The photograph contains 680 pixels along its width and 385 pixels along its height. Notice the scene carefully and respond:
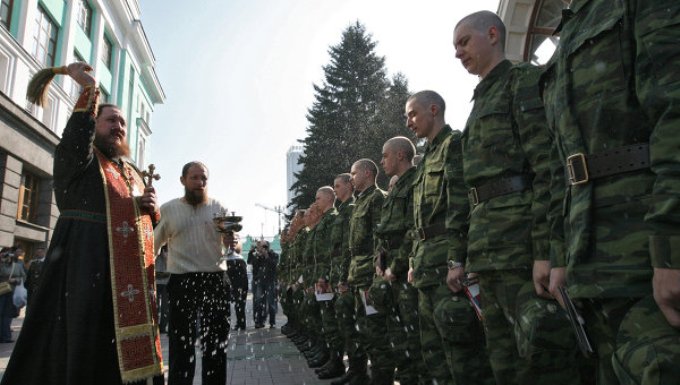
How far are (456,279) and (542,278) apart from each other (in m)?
1.00

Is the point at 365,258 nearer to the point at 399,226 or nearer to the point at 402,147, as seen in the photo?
the point at 399,226

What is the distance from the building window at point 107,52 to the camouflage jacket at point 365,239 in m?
25.6

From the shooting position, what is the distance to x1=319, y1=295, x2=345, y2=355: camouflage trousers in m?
6.91

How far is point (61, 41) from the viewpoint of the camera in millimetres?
20188

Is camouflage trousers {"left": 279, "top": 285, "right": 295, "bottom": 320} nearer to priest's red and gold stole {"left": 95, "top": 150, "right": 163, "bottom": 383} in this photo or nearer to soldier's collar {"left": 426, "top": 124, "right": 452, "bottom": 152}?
priest's red and gold stole {"left": 95, "top": 150, "right": 163, "bottom": 383}

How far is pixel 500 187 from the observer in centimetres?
273

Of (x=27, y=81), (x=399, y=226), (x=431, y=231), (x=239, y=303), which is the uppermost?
(x=27, y=81)

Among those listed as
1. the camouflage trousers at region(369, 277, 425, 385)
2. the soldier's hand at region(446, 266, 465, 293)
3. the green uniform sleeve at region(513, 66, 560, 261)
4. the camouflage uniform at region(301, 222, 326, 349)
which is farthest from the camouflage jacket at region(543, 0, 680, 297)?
the camouflage uniform at region(301, 222, 326, 349)

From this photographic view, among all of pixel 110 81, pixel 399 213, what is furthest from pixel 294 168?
pixel 399 213

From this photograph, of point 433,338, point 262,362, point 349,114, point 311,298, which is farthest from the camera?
point 349,114

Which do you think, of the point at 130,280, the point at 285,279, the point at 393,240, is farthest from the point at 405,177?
the point at 285,279

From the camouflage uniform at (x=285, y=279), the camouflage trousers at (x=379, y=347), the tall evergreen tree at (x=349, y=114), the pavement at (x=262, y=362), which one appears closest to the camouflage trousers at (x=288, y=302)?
the camouflage uniform at (x=285, y=279)

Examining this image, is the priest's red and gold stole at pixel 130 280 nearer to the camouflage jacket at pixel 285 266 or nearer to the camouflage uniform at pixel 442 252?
the camouflage uniform at pixel 442 252

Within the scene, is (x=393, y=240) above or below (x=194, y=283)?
above
